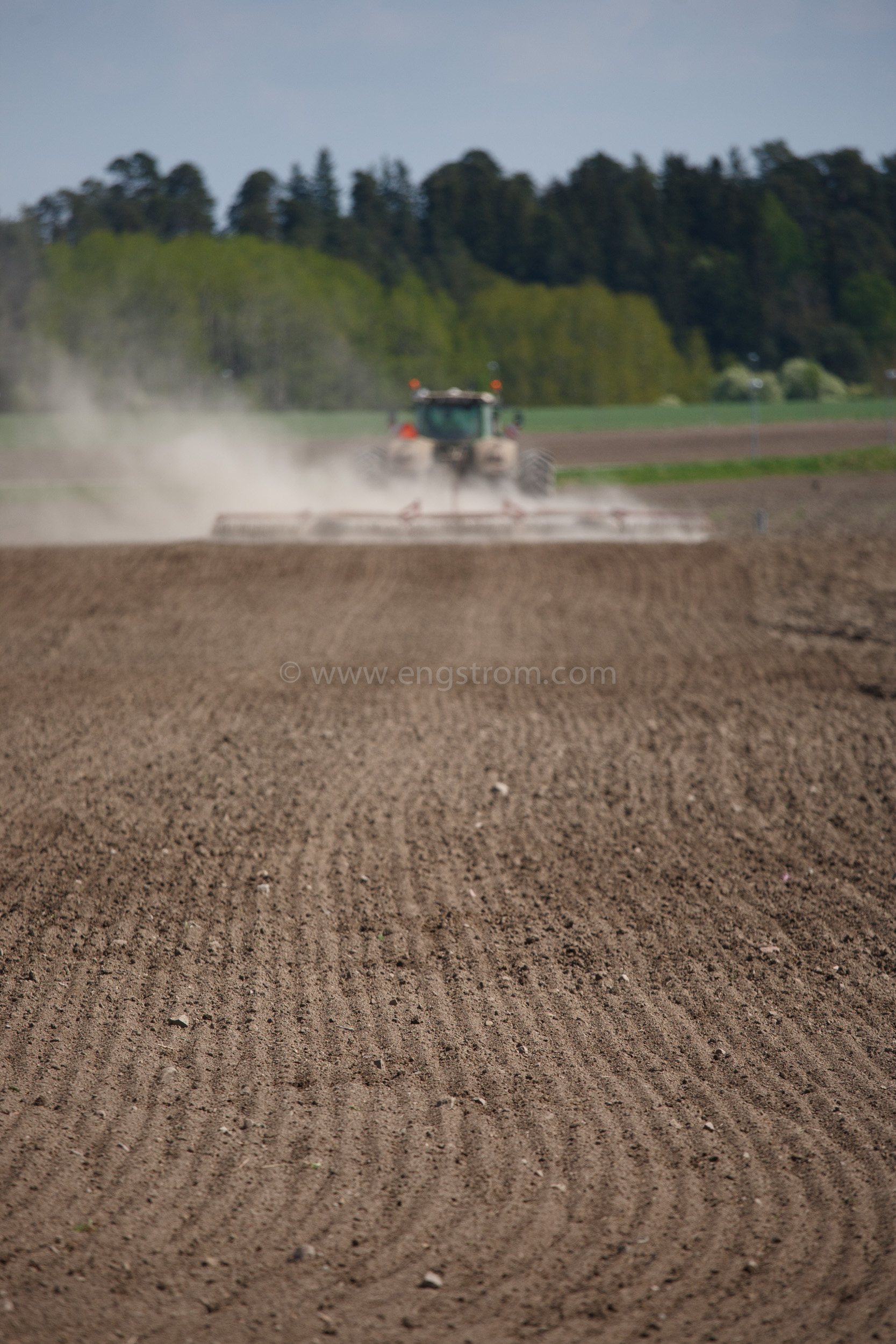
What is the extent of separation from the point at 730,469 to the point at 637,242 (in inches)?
2725

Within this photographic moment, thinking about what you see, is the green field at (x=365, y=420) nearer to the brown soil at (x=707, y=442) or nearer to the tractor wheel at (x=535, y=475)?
the brown soil at (x=707, y=442)

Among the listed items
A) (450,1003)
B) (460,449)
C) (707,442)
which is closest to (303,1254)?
(450,1003)

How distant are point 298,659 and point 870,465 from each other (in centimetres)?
2699

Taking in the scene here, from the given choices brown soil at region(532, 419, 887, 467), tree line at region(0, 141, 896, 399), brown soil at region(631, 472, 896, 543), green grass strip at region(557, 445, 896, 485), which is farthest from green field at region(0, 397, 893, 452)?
tree line at region(0, 141, 896, 399)

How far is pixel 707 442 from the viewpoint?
145 feet

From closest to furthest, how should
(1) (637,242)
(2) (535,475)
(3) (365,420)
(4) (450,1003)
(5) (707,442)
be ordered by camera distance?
1. (4) (450,1003)
2. (2) (535,475)
3. (5) (707,442)
4. (3) (365,420)
5. (1) (637,242)

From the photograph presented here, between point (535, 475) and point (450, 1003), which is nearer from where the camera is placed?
point (450, 1003)

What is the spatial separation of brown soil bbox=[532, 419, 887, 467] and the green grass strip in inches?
93.0

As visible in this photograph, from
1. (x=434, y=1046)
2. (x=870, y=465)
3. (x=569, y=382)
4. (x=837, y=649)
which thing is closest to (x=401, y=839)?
(x=434, y=1046)

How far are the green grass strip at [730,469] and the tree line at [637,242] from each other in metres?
44.9

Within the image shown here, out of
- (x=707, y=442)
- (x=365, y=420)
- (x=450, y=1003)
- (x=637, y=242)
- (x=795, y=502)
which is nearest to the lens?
(x=450, y=1003)

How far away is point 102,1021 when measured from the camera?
15.9 feet

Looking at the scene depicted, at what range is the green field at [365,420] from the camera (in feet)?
106

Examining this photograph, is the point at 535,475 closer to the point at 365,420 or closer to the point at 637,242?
the point at 365,420
